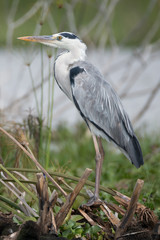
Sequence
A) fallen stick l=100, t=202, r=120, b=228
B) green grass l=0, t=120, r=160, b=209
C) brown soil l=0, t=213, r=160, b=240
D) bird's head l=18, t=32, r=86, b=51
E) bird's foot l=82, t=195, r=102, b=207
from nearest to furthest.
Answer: brown soil l=0, t=213, r=160, b=240, fallen stick l=100, t=202, r=120, b=228, bird's foot l=82, t=195, r=102, b=207, bird's head l=18, t=32, r=86, b=51, green grass l=0, t=120, r=160, b=209

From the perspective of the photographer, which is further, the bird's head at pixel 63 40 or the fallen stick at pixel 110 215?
the bird's head at pixel 63 40

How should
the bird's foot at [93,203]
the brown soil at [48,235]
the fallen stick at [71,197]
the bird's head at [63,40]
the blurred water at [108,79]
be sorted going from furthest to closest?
the blurred water at [108,79], the bird's head at [63,40], the bird's foot at [93,203], the fallen stick at [71,197], the brown soil at [48,235]

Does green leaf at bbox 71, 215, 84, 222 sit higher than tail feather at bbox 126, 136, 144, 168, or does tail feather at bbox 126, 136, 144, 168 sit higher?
tail feather at bbox 126, 136, 144, 168

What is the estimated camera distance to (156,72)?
10797 millimetres

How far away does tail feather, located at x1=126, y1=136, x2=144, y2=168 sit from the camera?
113 inches

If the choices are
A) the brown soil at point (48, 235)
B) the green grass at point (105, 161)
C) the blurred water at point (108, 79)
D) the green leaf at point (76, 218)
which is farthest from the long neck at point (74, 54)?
the blurred water at point (108, 79)

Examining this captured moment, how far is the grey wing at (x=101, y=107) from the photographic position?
115 inches

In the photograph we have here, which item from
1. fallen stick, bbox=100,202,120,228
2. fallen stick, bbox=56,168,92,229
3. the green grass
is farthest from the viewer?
the green grass

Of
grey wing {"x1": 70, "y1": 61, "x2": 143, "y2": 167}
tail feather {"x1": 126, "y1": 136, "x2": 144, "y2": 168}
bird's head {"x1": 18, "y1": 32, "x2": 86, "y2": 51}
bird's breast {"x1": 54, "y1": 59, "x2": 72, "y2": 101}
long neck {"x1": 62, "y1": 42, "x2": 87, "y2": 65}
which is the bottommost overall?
tail feather {"x1": 126, "y1": 136, "x2": 144, "y2": 168}

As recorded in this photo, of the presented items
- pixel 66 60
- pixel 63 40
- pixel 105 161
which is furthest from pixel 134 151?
pixel 105 161

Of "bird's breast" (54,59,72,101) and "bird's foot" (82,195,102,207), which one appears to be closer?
"bird's foot" (82,195,102,207)

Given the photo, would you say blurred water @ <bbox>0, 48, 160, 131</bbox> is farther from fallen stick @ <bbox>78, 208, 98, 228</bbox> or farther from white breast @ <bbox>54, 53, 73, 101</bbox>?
fallen stick @ <bbox>78, 208, 98, 228</bbox>

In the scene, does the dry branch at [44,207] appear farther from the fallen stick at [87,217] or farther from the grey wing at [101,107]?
the grey wing at [101,107]

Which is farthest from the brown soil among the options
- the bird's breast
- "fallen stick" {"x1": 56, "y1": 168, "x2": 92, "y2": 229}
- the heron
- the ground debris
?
the bird's breast
